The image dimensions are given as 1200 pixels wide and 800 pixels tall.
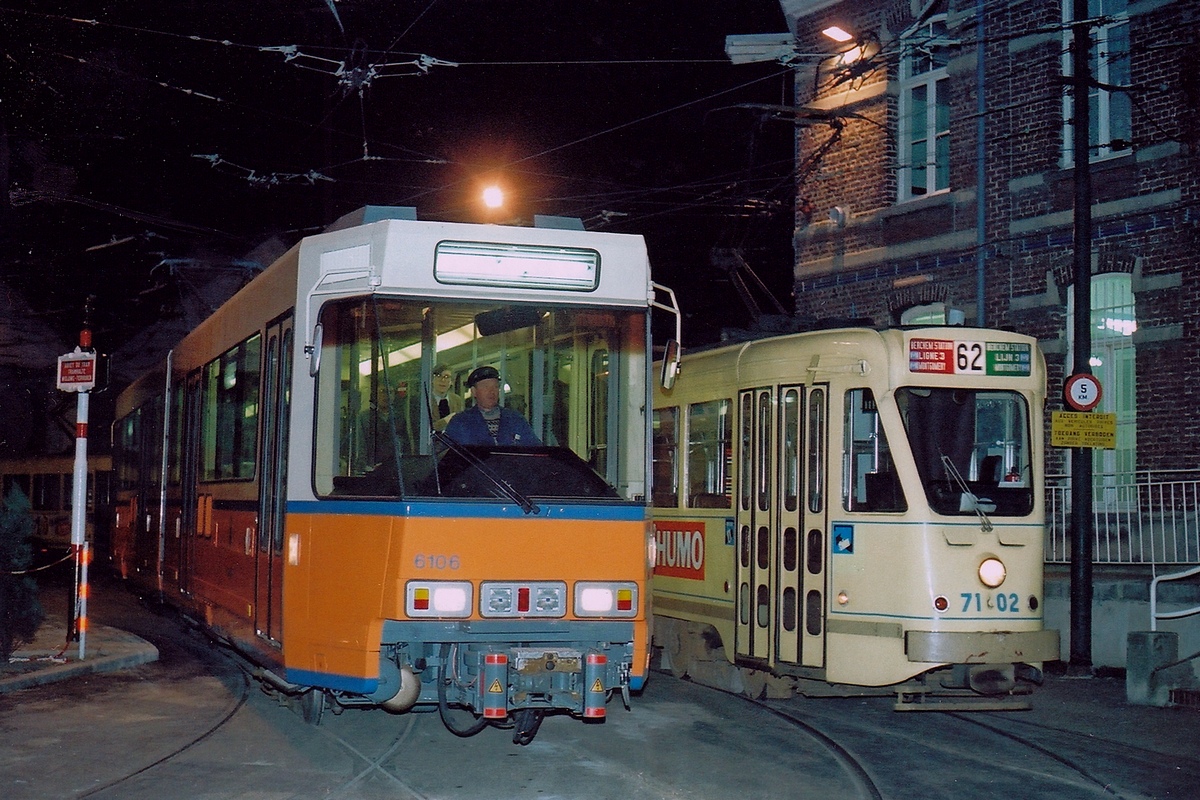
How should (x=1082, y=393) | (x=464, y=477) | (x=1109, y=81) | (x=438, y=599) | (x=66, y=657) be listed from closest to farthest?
(x=438, y=599)
(x=464, y=477)
(x=66, y=657)
(x=1082, y=393)
(x=1109, y=81)

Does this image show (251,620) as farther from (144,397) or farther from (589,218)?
(589,218)

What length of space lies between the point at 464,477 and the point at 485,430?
1.04ft

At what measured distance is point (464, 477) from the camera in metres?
8.26

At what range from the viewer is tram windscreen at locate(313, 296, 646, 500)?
826 centimetres

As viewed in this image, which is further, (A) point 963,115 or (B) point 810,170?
(B) point 810,170

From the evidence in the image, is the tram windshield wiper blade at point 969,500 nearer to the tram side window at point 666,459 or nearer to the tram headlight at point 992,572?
the tram headlight at point 992,572

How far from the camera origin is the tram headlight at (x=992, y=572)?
10.7 metres

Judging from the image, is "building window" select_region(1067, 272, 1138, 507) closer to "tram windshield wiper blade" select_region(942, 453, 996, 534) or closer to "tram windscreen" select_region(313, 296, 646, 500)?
"tram windshield wiper blade" select_region(942, 453, 996, 534)

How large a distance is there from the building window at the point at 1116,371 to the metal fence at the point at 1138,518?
17 cm

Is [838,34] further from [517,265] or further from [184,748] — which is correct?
[184,748]

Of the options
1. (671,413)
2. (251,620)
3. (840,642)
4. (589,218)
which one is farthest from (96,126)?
(840,642)

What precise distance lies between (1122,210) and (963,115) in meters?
3.34

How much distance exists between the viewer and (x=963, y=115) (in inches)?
787

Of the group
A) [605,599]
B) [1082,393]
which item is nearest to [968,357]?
[605,599]
